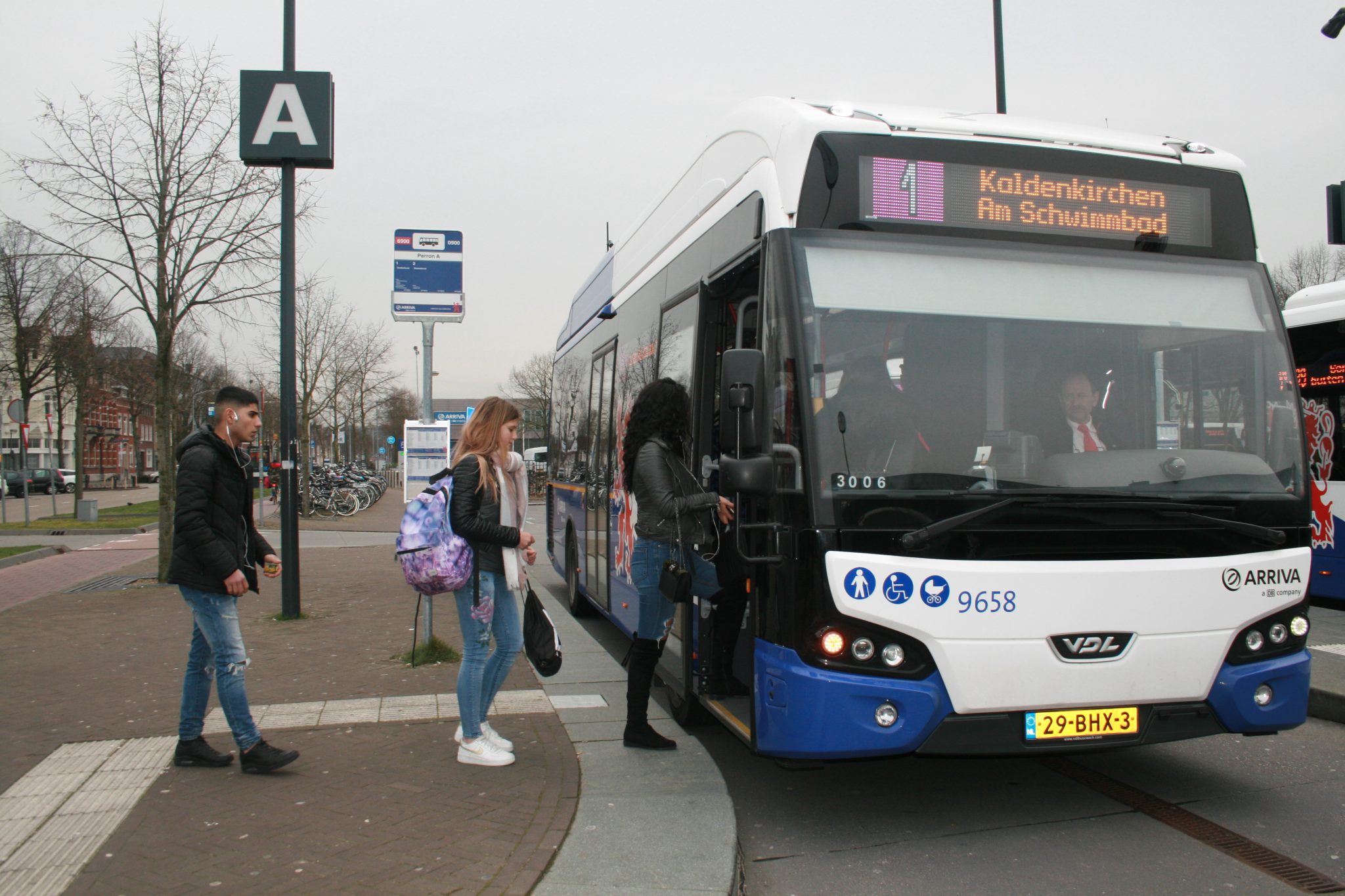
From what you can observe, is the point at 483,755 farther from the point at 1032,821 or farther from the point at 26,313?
the point at 26,313

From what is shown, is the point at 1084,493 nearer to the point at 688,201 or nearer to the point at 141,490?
the point at 688,201

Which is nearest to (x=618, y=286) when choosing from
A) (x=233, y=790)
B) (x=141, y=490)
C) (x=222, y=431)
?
(x=222, y=431)

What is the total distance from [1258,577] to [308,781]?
4.19 metres

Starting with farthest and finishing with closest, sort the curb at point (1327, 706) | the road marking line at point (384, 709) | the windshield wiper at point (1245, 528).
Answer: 1. the curb at point (1327, 706)
2. the road marking line at point (384, 709)
3. the windshield wiper at point (1245, 528)

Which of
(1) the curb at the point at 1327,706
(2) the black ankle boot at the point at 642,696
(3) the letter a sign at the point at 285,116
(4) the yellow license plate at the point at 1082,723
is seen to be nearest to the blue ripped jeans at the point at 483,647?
(2) the black ankle boot at the point at 642,696

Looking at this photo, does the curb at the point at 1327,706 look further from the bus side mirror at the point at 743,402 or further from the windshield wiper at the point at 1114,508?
the bus side mirror at the point at 743,402

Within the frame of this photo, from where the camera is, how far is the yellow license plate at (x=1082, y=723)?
395 cm

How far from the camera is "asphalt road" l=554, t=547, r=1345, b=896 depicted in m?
3.84

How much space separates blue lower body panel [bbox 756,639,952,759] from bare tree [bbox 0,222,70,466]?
32.0 m

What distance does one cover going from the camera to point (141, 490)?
57.5 meters

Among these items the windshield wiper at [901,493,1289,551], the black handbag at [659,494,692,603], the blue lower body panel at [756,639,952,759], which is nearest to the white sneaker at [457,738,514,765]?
the black handbag at [659,494,692,603]

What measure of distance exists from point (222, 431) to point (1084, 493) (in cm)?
382

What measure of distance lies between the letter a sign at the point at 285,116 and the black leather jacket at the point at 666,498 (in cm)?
632

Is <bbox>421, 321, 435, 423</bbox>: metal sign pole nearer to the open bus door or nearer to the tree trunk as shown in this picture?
the tree trunk
